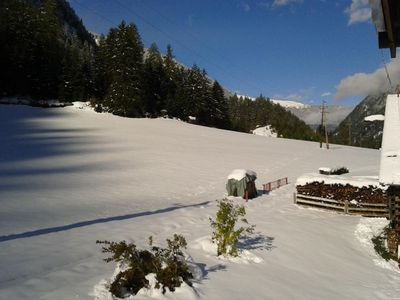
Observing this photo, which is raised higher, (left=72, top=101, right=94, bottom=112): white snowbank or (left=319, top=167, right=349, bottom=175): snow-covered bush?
(left=72, top=101, right=94, bottom=112): white snowbank

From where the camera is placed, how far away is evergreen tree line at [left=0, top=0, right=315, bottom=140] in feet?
227

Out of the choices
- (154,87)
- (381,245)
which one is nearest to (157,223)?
(381,245)

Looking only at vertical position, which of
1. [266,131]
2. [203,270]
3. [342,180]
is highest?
[266,131]

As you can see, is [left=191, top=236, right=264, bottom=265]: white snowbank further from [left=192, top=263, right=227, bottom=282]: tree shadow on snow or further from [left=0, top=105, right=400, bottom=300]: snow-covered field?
[left=192, top=263, right=227, bottom=282]: tree shadow on snow

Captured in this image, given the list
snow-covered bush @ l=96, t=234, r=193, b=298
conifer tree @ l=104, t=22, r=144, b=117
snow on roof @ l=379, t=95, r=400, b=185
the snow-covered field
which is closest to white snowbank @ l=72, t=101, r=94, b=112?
conifer tree @ l=104, t=22, r=144, b=117

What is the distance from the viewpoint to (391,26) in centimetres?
555

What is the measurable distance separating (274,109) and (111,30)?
101 meters

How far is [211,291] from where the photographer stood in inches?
376

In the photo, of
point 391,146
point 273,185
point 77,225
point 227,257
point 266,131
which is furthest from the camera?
point 266,131

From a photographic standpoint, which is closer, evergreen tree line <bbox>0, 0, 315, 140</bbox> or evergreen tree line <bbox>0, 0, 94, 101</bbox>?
evergreen tree line <bbox>0, 0, 94, 101</bbox>

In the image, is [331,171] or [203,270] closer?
[203,270]

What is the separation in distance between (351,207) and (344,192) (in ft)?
3.48

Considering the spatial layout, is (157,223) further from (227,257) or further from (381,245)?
(381,245)

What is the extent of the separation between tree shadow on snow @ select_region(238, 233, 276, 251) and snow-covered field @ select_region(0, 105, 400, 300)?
6 centimetres
